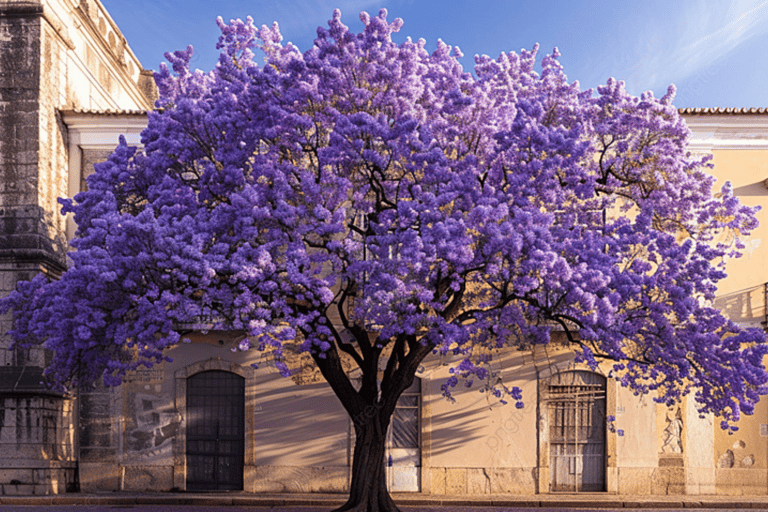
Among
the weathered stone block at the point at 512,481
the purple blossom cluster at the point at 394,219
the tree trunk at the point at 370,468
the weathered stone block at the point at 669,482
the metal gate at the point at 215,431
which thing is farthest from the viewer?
the metal gate at the point at 215,431

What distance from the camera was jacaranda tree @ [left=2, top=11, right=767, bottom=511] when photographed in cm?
1095

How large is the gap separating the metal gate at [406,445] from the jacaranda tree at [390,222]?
148 inches

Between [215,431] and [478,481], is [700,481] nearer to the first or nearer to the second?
[478,481]

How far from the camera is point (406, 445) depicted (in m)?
16.9

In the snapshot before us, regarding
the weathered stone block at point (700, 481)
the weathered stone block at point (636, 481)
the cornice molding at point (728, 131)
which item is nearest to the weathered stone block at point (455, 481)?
the weathered stone block at point (636, 481)

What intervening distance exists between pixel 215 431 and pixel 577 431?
764 centimetres

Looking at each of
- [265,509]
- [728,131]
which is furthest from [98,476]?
[728,131]

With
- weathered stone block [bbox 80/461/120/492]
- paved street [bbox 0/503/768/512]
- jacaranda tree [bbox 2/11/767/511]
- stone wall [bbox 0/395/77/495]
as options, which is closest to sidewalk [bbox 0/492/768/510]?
paved street [bbox 0/503/768/512]

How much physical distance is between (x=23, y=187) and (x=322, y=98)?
8.29 metres

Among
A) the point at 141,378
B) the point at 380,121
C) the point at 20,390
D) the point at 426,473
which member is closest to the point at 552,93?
the point at 380,121

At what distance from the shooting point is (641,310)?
38.2 feet

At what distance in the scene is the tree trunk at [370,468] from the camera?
42.0 ft

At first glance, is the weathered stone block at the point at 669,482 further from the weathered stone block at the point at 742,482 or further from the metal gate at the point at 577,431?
the metal gate at the point at 577,431

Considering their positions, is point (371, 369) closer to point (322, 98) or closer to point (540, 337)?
point (540, 337)
